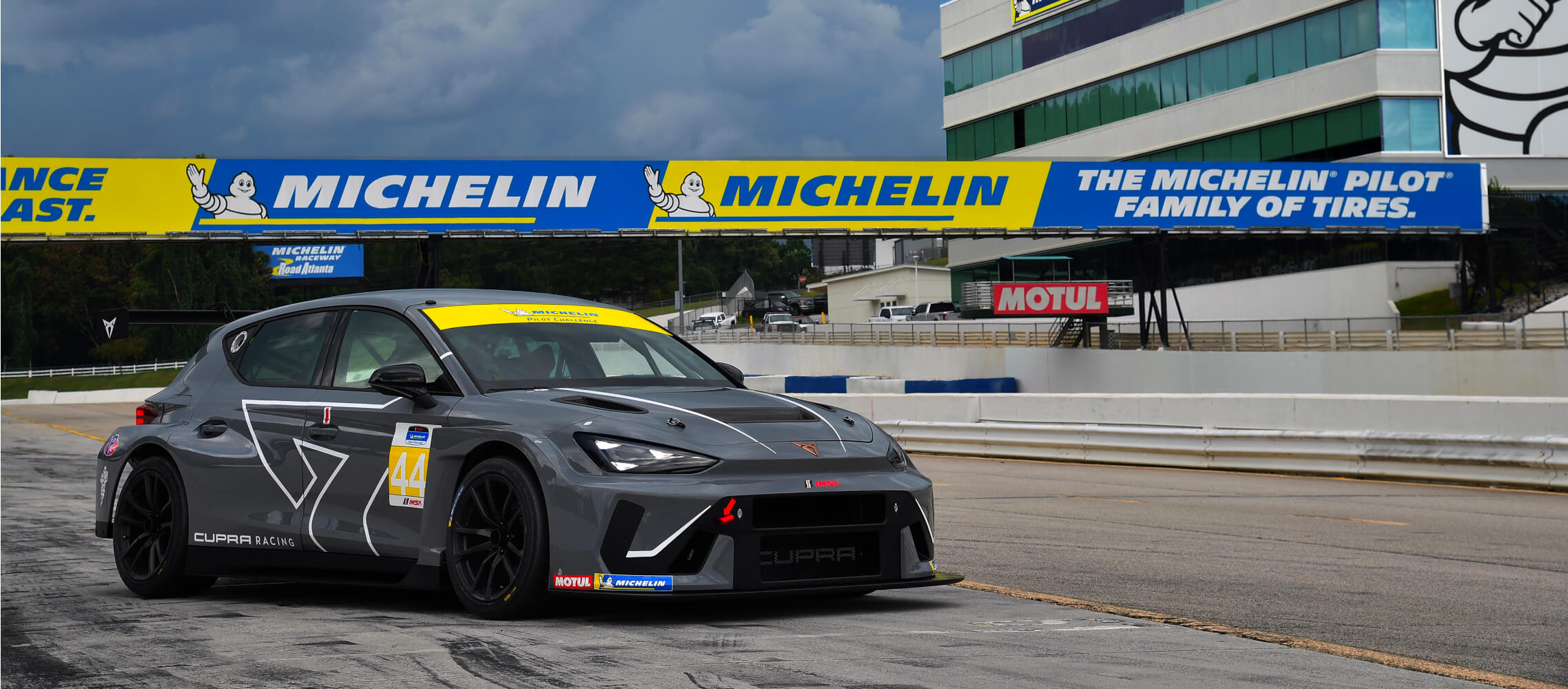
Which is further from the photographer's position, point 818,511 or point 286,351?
point 286,351

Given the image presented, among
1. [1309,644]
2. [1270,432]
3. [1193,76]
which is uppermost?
[1193,76]

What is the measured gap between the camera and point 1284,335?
1581 inches

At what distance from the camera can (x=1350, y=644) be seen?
632 centimetres

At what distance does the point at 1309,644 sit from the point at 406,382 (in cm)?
388

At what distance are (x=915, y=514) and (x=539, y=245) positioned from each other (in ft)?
427

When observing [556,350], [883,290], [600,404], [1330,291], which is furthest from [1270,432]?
[883,290]

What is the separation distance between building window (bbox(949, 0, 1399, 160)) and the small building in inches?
1102

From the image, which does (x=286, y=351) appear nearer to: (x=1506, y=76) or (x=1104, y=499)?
(x=1104, y=499)

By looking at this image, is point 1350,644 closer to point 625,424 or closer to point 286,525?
point 625,424

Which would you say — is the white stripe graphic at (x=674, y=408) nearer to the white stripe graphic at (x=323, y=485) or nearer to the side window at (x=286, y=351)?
the white stripe graphic at (x=323, y=485)

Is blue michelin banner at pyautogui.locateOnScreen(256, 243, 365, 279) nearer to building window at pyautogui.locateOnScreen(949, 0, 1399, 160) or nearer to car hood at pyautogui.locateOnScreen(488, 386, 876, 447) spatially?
building window at pyautogui.locateOnScreen(949, 0, 1399, 160)

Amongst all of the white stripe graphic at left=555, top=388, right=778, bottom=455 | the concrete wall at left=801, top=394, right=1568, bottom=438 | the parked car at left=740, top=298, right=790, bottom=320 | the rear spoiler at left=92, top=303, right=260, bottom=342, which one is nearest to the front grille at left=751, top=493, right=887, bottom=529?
the white stripe graphic at left=555, top=388, right=778, bottom=455

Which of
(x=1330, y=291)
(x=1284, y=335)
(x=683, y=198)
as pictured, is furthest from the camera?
(x=1330, y=291)

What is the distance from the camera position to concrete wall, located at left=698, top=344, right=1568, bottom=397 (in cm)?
3476
